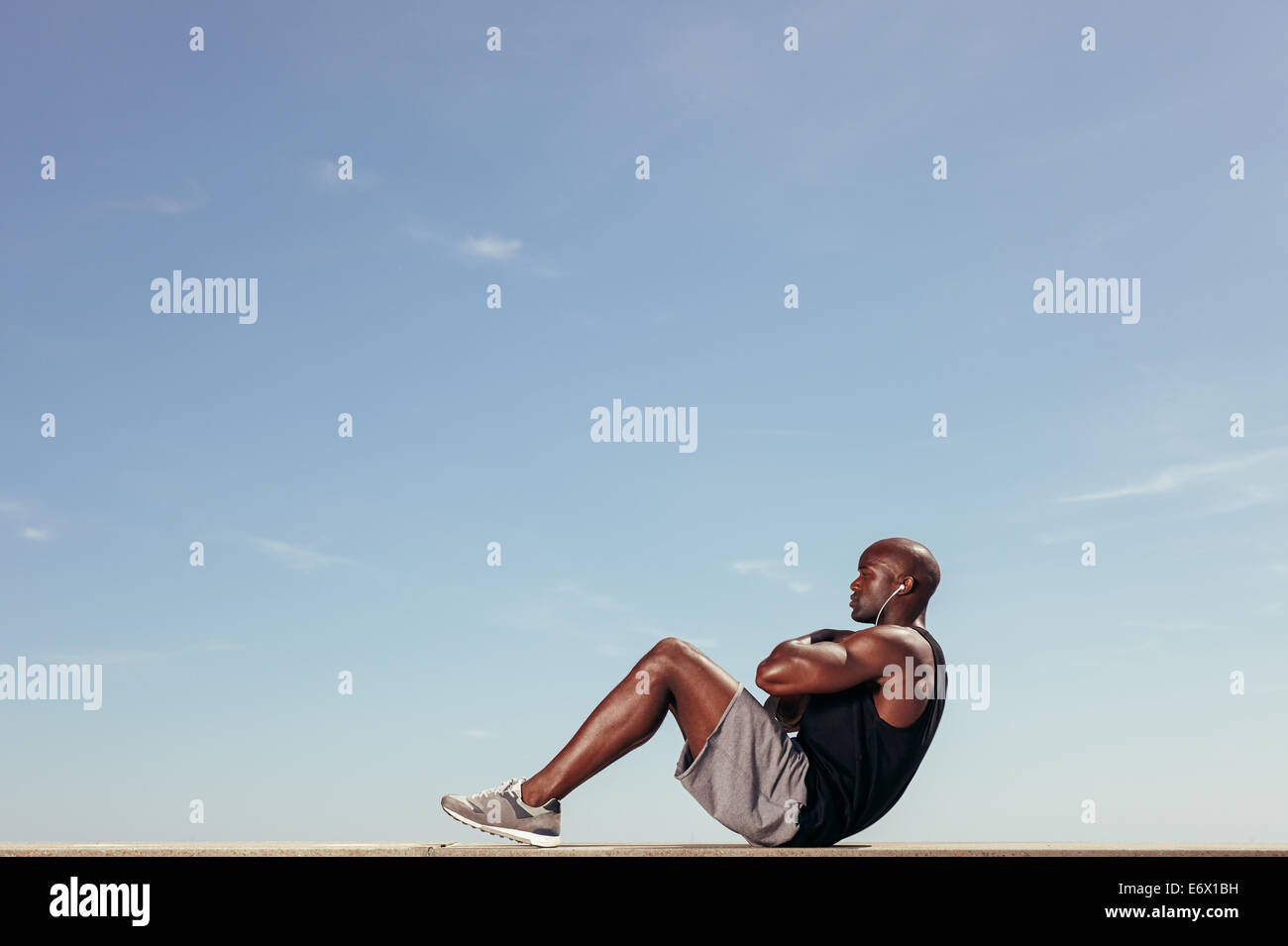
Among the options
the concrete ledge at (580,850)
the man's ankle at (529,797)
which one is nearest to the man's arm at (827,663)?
the concrete ledge at (580,850)

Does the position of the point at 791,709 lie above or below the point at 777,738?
above

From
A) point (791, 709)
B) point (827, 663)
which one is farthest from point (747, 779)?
point (827, 663)

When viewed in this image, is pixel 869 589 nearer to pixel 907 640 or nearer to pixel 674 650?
pixel 907 640

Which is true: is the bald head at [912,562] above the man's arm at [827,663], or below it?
above

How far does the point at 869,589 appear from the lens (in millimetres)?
7027

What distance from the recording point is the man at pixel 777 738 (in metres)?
6.57

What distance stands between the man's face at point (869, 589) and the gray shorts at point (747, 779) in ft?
2.66

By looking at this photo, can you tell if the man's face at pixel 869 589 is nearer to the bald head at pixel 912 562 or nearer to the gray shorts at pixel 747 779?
the bald head at pixel 912 562

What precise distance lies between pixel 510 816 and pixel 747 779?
1.22m
